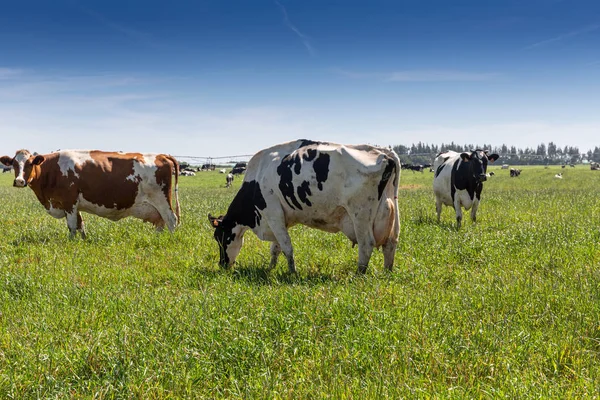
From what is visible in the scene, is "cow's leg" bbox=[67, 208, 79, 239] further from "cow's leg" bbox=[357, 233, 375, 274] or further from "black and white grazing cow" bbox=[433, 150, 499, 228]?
"black and white grazing cow" bbox=[433, 150, 499, 228]

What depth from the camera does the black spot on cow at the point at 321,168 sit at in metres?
6.68

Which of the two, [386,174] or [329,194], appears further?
[329,194]

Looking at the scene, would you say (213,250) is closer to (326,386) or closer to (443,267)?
(443,267)

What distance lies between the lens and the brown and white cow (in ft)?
36.5

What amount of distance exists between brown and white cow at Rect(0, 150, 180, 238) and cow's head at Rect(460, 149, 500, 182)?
8206mm

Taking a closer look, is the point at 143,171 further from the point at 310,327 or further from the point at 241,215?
the point at 310,327

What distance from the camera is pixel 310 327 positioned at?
13.9 feet

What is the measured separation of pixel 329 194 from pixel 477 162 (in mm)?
7280

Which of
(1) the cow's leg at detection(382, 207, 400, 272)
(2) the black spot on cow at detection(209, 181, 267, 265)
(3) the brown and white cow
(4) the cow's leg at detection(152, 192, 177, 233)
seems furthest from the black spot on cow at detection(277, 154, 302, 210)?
(4) the cow's leg at detection(152, 192, 177, 233)

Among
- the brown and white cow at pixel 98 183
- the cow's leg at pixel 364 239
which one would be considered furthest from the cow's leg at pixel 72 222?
the cow's leg at pixel 364 239

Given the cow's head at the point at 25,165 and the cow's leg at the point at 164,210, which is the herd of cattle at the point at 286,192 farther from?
the cow's leg at the point at 164,210

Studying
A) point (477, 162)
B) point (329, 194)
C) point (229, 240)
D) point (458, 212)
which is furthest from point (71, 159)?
point (477, 162)

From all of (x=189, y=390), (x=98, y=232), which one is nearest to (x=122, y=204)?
(x=98, y=232)

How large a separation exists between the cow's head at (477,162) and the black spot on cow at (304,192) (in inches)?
276
